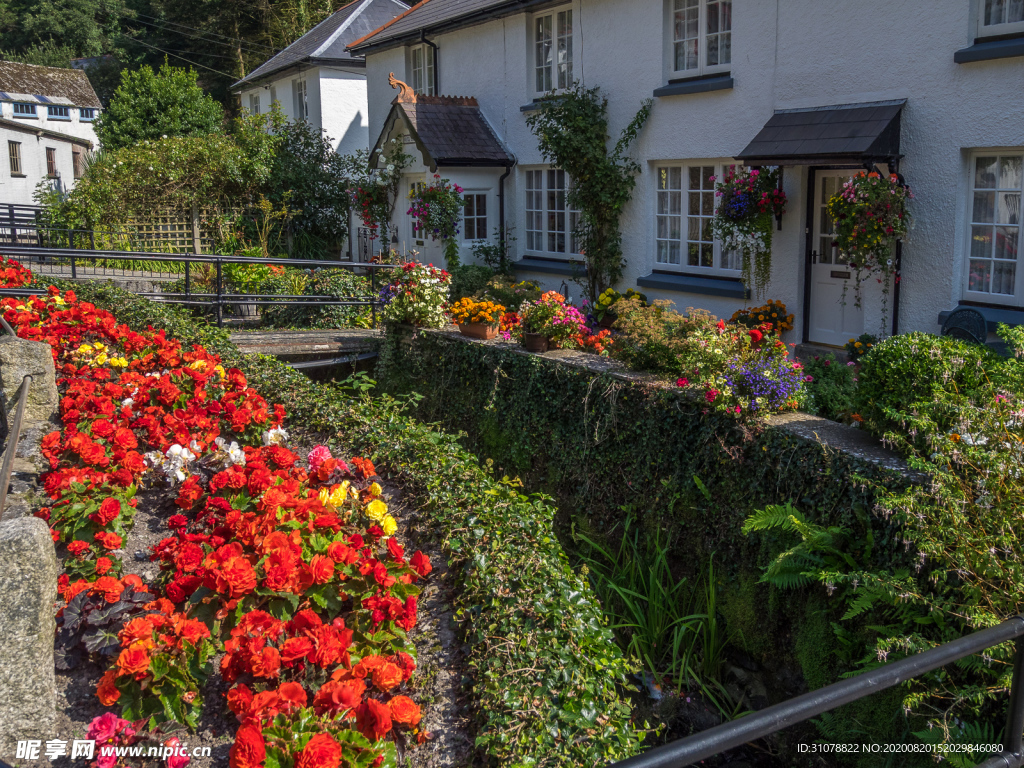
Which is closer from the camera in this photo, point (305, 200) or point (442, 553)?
point (442, 553)

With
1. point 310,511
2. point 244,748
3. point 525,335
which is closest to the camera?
point 244,748

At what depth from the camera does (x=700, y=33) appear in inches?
457

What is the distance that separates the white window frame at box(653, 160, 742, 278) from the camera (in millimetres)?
11766

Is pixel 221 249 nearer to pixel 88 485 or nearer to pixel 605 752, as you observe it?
pixel 88 485

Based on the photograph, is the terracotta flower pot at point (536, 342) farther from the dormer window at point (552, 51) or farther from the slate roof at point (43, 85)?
the slate roof at point (43, 85)

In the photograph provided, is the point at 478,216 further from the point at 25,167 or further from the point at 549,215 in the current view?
the point at 25,167

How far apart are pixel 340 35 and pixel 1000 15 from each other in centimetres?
Answer: 2152

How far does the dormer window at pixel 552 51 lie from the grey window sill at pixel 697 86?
8.62 ft

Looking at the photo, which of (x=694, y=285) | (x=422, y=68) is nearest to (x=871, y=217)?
(x=694, y=285)

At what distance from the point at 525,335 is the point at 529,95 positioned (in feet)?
25.0

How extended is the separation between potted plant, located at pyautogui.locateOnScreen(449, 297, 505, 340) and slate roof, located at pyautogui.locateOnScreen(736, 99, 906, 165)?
3623 millimetres

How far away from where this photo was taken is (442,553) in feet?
14.2

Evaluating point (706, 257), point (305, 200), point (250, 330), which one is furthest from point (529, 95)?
point (305, 200)

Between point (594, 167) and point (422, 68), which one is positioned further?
point (422, 68)
